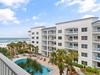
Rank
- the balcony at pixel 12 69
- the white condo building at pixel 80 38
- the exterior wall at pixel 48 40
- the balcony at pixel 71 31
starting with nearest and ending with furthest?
the balcony at pixel 12 69
the white condo building at pixel 80 38
the balcony at pixel 71 31
the exterior wall at pixel 48 40

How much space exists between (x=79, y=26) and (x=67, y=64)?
997cm

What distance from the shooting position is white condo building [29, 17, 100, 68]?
22.7 meters

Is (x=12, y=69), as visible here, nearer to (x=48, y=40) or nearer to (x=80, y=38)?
(x=80, y=38)

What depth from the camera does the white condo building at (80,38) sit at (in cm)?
2270

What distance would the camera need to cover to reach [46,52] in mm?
36531

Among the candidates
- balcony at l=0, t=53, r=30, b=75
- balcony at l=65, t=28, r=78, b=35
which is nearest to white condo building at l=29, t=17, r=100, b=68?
balcony at l=65, t=28, r=78, b=35

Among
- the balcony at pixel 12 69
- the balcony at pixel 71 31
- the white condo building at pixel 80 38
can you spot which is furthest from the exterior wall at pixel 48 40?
the balcony at pixel 12 69

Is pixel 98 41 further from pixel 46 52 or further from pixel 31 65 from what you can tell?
pixel 46 52

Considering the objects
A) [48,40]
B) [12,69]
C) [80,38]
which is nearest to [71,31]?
[80,38]

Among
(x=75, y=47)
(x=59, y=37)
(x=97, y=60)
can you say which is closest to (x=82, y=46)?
(x=75, y=47)

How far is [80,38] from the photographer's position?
25.0 meters

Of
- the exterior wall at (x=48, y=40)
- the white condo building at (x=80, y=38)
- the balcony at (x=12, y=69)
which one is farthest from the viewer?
the exterior wall at (x=48, y=40)

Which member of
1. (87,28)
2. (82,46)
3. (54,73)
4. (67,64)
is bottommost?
(54,73)

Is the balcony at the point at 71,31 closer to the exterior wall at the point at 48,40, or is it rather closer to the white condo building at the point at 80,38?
the white condo building at the point at 80,38
